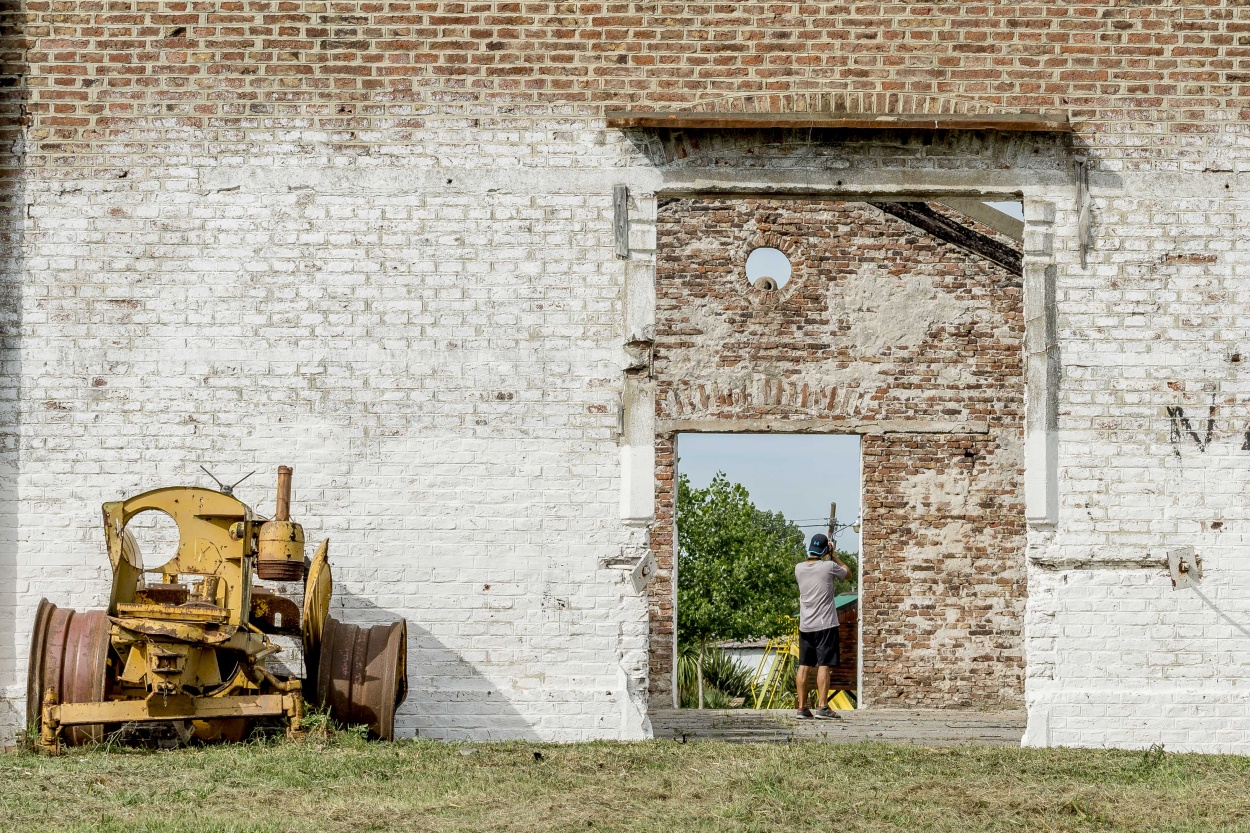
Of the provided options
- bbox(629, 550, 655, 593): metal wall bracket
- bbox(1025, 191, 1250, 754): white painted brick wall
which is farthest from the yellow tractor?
bbox(1025, 191, 1250, 754): white painted brick wall

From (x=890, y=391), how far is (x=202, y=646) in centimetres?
771

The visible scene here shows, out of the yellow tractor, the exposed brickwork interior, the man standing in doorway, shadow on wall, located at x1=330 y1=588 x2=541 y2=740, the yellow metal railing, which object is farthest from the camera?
the yellow metal railing

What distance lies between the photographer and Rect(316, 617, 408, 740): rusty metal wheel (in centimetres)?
780

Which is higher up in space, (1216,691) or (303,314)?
(303,314)

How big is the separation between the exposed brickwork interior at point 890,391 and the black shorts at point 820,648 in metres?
1.56

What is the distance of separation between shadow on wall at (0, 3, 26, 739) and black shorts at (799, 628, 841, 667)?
19.6ft

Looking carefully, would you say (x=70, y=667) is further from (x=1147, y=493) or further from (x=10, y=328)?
(x=1147, y=493)

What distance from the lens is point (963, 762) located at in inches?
297

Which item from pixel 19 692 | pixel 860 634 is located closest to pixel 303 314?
pixel 19 692

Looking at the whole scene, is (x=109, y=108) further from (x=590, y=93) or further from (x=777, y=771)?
(x=777, y=771)

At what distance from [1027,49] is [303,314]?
180 inches

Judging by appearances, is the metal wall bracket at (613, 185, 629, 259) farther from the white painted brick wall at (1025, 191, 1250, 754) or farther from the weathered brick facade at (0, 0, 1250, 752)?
the white painted brick wall at (1025, 191, 1250, 754)

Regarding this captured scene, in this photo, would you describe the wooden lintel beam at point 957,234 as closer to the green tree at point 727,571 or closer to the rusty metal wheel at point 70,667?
the green tree at point 727,571

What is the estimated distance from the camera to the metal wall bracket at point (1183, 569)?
8531 mm
